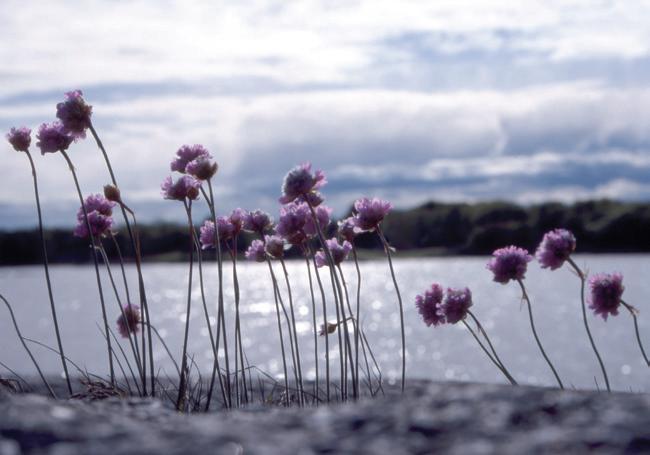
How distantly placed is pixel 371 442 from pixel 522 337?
1523 inches

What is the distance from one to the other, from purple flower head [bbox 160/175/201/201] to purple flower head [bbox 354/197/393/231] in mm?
620

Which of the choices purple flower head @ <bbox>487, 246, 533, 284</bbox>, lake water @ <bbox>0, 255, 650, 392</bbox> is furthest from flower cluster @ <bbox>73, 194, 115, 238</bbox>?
lake water @ <bbox>0, 255, 650, 392</bbox>

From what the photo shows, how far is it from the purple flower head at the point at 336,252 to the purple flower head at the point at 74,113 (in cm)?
107

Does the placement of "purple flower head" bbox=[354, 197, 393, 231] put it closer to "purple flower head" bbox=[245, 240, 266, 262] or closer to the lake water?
"purple flower head" bbox=[245, 240, 266, 262]

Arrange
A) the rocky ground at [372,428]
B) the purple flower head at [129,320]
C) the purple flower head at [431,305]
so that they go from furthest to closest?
1. the purple flower head at [129,320]
2. the purple flower head at [431,305]
3. the rocky ground at [372,428]

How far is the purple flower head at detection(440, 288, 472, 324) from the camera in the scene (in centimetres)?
318

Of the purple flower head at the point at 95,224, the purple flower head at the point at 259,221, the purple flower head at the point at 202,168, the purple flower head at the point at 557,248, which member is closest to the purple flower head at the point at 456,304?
the purple flower head at the point at 557,248

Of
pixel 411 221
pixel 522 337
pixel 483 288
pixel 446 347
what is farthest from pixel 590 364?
pixel 483 288

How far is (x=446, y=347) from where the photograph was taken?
35.6m

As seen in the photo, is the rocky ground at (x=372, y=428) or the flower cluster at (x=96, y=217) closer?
the rocky ground at (x=372, y=428)

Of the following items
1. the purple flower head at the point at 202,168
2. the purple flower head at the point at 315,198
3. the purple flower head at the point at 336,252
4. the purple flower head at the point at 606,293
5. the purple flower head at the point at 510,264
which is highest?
the purple flower head at the point at 202,168

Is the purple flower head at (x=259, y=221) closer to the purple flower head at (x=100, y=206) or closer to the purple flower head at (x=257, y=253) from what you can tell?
the purple flower head at (x=257, y=253)

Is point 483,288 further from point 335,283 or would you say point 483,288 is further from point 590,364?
point 335,283

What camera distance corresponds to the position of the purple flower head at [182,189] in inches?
126
